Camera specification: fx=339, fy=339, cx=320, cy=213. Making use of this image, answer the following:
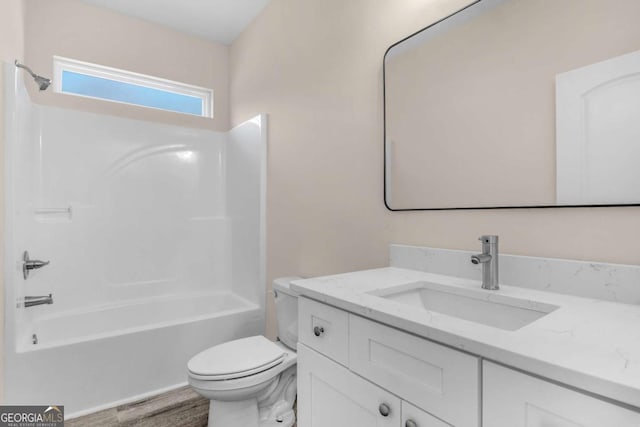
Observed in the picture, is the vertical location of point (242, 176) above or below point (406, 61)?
below

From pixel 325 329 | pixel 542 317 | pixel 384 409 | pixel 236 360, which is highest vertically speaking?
pixel 542 317

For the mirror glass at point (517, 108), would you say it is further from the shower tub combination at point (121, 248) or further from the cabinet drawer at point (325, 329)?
the shower tub combination at point (121, 248)

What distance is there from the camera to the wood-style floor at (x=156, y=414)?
1893mm

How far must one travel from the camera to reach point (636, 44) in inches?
35.5

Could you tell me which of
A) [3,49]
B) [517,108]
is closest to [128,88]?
[3,49]

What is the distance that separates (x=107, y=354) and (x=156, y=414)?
460 millimetres

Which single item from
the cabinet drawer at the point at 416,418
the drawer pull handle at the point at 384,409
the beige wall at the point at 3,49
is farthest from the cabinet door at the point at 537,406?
the beige wall at the point at 3,49

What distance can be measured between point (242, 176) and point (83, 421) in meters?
1.92

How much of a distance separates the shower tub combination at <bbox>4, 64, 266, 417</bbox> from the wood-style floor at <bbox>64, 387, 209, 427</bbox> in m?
0.07

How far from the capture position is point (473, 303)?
1.08 meters

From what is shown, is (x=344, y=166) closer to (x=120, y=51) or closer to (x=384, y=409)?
(x=384, y=409)

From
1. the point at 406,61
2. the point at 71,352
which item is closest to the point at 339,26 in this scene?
the point at 406,61

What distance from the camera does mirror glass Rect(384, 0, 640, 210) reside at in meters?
0.94

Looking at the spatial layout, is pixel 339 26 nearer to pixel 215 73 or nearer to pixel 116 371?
pixel 215 73
